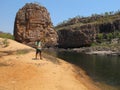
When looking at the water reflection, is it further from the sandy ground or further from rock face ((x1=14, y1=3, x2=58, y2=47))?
rock face ((x1=14, y1=3, x2=58, y2=47))

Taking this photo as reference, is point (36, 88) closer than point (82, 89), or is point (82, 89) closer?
point (36, 88)

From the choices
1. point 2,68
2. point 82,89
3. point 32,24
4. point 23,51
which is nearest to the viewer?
point 82,89

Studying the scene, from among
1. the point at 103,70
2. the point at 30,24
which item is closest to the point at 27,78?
the point at 103,70

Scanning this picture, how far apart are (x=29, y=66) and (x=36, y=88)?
30.6ft

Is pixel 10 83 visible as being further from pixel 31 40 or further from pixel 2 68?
pixel 31 40

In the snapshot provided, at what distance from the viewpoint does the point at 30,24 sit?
8912 centimetres

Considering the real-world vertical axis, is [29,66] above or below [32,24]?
below

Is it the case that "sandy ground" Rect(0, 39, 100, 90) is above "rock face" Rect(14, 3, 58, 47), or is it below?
below

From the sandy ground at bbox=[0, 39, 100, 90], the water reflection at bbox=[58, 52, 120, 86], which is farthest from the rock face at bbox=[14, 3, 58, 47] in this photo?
the sandy ground at bbox=[0, 39, 100, 90]

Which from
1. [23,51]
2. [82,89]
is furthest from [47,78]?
[23,51]

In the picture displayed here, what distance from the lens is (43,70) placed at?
32.3 m

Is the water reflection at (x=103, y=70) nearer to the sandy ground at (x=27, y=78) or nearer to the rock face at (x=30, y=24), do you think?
the sandy ground at (x=27, y=78)

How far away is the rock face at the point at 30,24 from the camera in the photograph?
3477 inches

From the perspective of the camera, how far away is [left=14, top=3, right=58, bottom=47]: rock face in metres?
88.3
